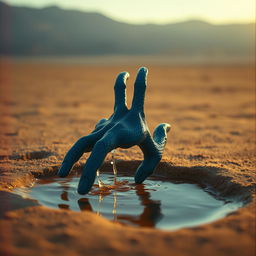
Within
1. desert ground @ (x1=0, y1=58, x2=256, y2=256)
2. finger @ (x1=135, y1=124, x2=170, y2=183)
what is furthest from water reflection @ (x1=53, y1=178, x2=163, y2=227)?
desert ground @ (x1=0, y1=58, x2=256, y2=256)

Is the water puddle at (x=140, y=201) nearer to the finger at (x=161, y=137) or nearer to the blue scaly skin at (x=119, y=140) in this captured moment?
the blue scaly skin at (x=119, y=140)

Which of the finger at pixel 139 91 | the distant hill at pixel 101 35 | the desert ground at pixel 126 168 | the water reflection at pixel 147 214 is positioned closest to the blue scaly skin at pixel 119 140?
the finger at pixel 139 91

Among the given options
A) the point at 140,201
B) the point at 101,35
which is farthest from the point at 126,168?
the point at 101,35

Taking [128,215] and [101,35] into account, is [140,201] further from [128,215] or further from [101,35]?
[101,35]

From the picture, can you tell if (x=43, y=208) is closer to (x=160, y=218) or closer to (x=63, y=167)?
(x=63, y=167)

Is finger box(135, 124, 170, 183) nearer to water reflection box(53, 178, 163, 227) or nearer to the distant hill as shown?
water reflection box(53, 178, 163, 227)

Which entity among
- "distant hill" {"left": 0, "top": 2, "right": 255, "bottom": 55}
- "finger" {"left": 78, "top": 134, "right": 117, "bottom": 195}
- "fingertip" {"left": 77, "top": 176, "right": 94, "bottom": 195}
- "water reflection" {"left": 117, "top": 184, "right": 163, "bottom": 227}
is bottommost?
"water reflection" {"left": 117, "top": 184, "right": 163, "bottom": 227}

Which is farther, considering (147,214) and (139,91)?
(139,91)
